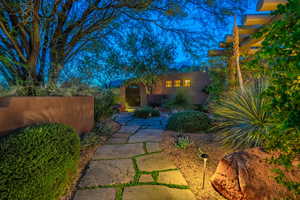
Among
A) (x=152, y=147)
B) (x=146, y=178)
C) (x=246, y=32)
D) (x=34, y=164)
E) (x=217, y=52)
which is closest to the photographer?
(x=34, y=164)

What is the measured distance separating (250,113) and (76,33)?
16.4 ft

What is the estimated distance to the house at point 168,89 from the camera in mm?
13086

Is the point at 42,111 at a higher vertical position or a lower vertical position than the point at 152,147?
higher

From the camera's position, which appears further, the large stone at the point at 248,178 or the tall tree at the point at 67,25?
the tall tree at the point at 67,25

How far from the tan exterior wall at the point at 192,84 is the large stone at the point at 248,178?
11.2m

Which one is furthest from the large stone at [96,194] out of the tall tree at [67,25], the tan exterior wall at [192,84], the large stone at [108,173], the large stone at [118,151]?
the tan exterior wall at [192,84]

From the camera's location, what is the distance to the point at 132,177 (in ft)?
6.62

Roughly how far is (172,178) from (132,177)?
0.59m

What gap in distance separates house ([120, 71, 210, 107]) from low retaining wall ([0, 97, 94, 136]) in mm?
8313

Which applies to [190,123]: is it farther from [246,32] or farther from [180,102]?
Answer: [180,102]

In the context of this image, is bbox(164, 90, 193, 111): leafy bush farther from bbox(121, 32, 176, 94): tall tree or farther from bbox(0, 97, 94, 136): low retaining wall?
bbox(0, 97, 94, 136): low retaining wall

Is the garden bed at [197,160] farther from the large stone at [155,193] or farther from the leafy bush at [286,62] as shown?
the leafy bush at [286,62]

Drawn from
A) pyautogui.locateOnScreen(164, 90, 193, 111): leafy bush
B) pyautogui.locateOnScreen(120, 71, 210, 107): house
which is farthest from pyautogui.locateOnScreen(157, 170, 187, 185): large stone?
pyautogui.locateOnScreen(120, 71, 210, 107): house

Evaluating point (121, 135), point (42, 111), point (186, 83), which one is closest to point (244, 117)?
point (121, 135)
